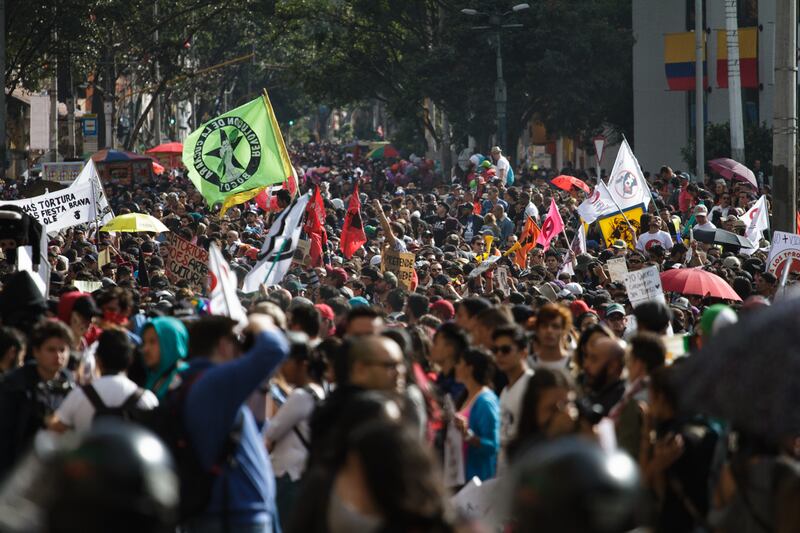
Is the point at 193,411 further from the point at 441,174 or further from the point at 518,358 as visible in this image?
the point at 441,174

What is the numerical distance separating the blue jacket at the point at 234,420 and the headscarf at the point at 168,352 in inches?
37.0

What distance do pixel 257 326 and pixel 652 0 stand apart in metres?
40.3

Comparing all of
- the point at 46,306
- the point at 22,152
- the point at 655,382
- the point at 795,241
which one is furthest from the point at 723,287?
the point at 22,152

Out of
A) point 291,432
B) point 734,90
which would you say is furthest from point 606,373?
point 734,90

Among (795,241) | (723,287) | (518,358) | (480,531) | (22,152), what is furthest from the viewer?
(22,152)

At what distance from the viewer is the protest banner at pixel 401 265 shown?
14.9 metres

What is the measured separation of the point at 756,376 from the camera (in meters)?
5.07

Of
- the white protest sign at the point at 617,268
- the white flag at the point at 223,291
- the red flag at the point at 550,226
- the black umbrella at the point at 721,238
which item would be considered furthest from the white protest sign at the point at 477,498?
the red flag at the point at 550,226

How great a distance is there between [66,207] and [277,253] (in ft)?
22.3

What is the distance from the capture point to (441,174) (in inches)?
2003

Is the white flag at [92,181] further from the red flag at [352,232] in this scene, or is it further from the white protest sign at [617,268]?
the white protest sign at [617,268]

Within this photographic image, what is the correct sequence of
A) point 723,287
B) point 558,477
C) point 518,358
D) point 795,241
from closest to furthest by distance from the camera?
point 558,477 < point 518,358 < point 723,287 < point 795,241

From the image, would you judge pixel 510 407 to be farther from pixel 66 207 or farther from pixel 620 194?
pixel 66 207

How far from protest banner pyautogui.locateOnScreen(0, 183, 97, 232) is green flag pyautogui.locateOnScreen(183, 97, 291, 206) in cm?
160
